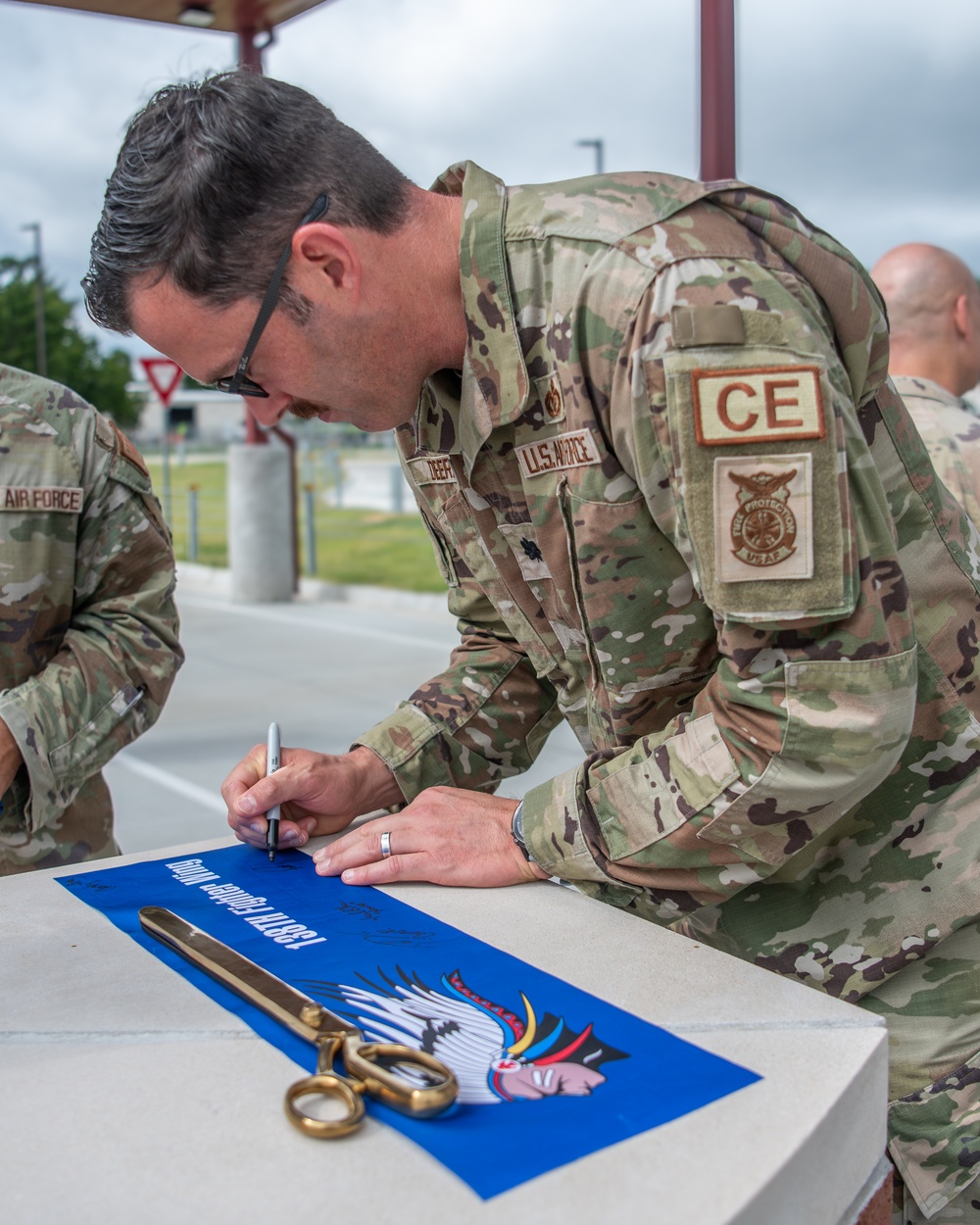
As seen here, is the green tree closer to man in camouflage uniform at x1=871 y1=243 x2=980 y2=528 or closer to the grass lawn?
the grass lawn

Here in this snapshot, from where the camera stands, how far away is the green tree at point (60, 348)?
28.4 m

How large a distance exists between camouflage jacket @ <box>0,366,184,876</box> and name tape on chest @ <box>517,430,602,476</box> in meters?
0.84

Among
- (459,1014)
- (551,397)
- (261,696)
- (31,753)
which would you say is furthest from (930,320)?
(261,696)

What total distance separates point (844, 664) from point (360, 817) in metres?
0.72

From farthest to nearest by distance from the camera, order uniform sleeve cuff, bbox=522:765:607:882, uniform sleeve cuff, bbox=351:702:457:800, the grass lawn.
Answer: the grass lawn, uniform sleeve cuff, bbox=351:702:457:800, uniform sleeve cuff, bbox=522:765:607:882

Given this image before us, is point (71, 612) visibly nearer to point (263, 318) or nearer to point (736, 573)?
point (263, 318)

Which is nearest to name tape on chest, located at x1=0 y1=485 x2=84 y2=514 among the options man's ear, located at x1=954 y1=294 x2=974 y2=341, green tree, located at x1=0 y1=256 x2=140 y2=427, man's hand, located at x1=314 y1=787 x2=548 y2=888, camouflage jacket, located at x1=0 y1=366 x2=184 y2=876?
camouflage jacket, located at x1=0 y1=366 x2=184 y2=876

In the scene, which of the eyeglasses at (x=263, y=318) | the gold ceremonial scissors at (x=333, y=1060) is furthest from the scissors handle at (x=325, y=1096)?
the eyeglasses at (x=263, y=318)

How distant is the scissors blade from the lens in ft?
2.81

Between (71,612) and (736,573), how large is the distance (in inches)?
46.9

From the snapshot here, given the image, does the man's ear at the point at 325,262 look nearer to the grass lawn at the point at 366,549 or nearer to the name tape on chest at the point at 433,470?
the name tape on chest at the point at 433,470

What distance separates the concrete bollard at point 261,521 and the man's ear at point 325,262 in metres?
8.51

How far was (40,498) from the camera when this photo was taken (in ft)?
5.48

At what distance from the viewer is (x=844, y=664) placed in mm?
933
